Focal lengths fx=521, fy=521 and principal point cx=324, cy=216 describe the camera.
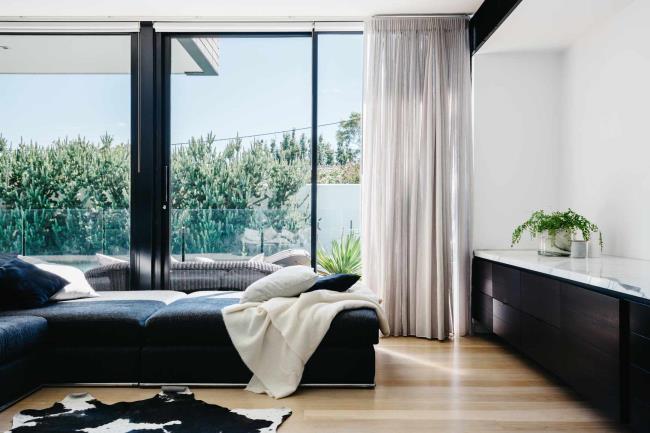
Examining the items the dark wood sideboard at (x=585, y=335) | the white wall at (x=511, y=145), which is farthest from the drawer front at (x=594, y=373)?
the white wall at (x=511, y=145)

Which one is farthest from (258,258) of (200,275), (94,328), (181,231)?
(94,328)

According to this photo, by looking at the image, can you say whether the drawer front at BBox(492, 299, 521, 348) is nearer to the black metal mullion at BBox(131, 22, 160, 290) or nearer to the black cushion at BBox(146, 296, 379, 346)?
the black cushion at BBox(146, 296, 379, 346)

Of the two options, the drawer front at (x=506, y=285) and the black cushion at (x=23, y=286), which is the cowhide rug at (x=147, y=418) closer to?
the black cushion at (x=23, y=286)

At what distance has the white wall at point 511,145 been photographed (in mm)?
4398

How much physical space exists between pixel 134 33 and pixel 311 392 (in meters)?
3.40

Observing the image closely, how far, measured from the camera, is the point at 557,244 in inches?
143

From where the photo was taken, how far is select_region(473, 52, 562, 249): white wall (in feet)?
14.4

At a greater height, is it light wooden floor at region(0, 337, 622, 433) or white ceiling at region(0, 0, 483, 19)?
white ceiling at region(0, 0, 483, 19)

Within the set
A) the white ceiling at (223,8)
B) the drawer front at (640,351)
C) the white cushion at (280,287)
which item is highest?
the white ceiling at (223,8)

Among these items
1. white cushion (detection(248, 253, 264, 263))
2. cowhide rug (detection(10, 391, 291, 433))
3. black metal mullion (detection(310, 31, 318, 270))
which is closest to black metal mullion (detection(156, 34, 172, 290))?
white cushion (detection(248, 253, 264, 263))

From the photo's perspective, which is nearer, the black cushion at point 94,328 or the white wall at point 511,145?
the black cushion at point 94,328

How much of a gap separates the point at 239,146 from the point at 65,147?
1.51m

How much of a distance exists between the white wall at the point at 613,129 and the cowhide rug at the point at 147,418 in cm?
249

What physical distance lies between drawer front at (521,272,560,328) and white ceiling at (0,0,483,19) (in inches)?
91.7
